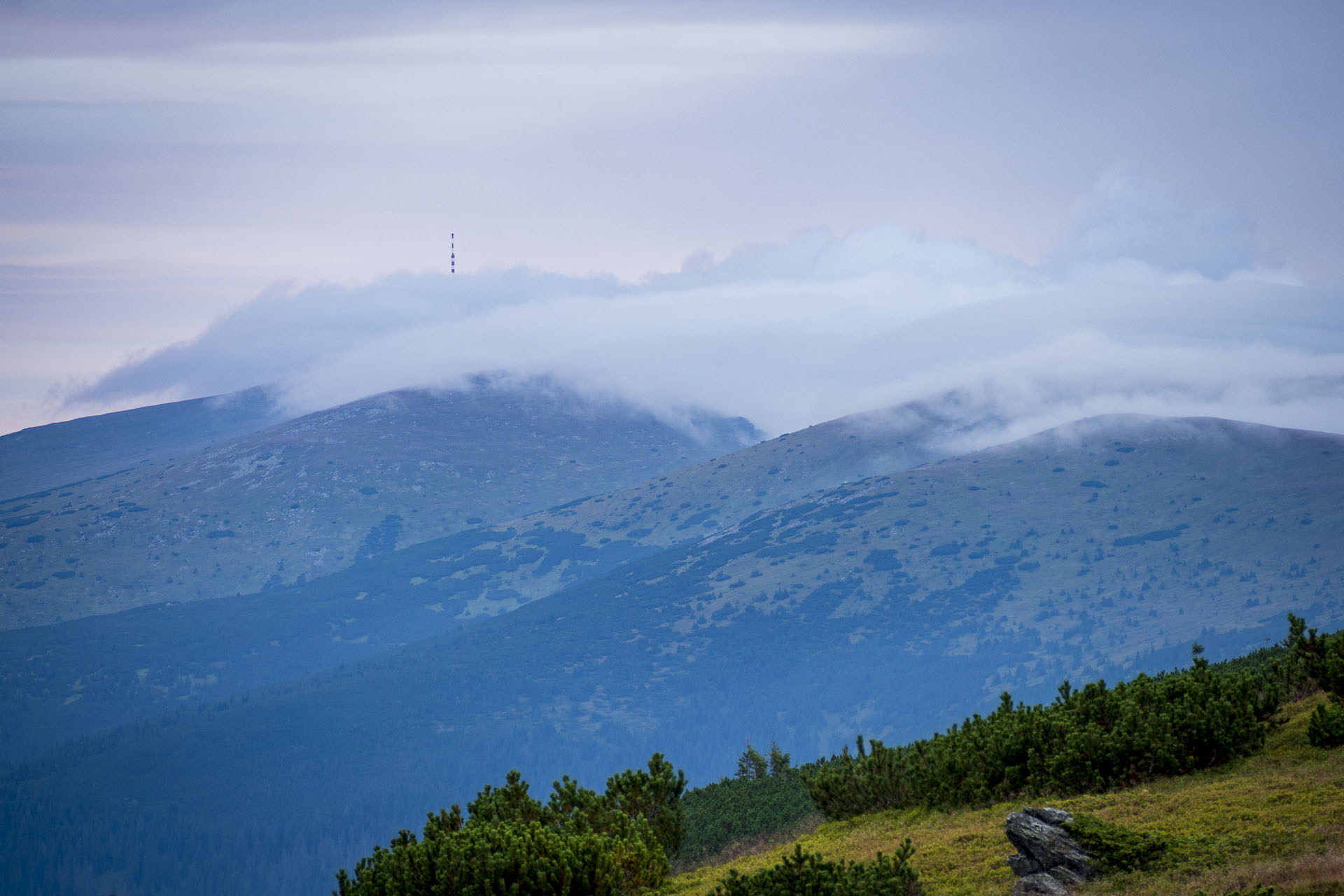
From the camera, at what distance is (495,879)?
23344mm

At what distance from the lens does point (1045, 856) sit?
21.8m

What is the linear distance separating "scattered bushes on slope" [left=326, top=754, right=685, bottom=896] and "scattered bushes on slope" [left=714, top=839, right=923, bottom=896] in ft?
11.6

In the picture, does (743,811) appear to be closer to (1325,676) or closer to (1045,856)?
(1325,676)

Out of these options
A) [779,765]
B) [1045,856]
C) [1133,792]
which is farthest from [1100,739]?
[779,765]

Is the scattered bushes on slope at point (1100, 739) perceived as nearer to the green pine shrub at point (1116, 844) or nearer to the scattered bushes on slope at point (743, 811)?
the green pine shrub at point (1116, 844)

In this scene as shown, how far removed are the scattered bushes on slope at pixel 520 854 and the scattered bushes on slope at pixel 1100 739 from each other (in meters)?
8.51

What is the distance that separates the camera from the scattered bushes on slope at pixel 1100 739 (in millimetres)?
28172

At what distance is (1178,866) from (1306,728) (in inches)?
374

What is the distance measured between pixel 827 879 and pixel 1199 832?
8.12 meters

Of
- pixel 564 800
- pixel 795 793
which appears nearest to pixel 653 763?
pixel 564 800

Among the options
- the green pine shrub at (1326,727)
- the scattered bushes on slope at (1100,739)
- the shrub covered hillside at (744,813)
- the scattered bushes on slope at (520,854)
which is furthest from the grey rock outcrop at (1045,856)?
the shrub covered hillside at (744,813)

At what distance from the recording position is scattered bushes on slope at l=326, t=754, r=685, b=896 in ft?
76.8

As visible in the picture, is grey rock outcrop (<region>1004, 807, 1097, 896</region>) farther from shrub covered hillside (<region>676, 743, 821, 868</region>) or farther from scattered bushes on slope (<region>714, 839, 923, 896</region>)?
shrub covered hillside (<region>676, 743, 821, 868</region>)

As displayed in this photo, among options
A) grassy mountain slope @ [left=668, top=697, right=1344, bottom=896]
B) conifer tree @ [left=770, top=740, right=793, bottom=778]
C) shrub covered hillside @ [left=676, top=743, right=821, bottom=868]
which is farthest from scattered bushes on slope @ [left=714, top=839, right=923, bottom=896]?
conifer tree @ [left=770, top=740, right=793, bottom=778]
